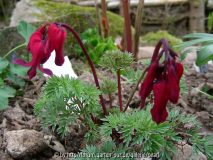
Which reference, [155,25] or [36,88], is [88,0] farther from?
[36,88]

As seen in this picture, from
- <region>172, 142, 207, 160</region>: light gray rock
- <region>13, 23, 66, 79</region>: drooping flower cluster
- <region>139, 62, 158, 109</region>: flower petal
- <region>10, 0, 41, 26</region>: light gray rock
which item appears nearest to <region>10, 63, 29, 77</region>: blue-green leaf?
<region>13, 23, 66, 79</region>: drooping flower cluster

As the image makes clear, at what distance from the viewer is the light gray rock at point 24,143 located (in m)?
1.05

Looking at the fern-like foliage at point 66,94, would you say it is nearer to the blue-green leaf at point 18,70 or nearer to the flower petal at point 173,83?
the flower petal at point 173,83

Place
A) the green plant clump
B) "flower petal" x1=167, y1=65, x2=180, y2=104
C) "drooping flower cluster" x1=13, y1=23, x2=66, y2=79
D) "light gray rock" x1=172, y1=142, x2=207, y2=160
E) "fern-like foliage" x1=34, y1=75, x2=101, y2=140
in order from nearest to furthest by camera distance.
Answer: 1. "flower petal" x1=167, y1=65, x2=180, y2=104
2. "drooping flower cluster" x1=13, y1=23, x2=66, y2=79
3. "fern-like foliage" x1=34, y1=75, x2=101, y2=140
4. "light gray rock" x1=172, y1=142, x2=207, y2=160
5. the green plant clump

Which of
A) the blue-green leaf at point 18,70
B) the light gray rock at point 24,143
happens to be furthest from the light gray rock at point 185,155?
the blue-green leaf at point 18,70

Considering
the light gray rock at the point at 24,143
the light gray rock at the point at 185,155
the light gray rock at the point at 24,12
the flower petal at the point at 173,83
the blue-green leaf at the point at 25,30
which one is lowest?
the light gray rock at the point at 185,155

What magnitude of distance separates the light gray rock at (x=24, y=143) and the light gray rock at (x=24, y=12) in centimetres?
200

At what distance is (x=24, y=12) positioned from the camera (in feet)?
9.64

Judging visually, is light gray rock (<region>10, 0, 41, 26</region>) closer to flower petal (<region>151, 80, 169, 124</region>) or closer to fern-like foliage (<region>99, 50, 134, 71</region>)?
fern-like foliage (<region>99, 50, 134, 71</region>)

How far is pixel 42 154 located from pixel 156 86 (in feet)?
2.63

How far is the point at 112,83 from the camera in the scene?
4.09 feet

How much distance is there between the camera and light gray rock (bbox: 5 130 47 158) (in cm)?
105

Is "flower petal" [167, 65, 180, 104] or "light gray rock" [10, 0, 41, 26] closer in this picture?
"flower petal" [167, 65, 180, 104]

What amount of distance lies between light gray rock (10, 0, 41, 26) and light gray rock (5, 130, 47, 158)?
2001 millimetres
